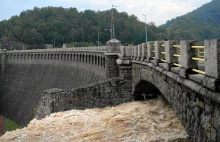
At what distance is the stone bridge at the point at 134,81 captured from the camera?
7.38 metres

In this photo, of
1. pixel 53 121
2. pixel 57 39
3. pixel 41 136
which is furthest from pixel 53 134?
pixel 57 39

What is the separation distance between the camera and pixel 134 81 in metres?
20.0

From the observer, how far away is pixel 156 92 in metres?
19.5

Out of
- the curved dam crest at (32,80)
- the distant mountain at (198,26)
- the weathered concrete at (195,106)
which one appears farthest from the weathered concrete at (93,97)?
the distant mountain at (198,26)

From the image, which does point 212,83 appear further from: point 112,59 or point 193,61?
point 112,59

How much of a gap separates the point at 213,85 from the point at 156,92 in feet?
42.1

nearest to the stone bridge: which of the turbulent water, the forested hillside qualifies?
the turbulent water

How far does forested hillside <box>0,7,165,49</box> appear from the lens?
9458 cm

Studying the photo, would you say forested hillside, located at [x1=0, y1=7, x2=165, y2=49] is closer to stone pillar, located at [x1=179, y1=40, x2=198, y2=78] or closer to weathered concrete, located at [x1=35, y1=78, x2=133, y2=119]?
weathered concrete, located at [x1=35, y1=78, x2=133, y2=119]

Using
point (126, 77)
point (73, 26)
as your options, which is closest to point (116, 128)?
point (126, 77)

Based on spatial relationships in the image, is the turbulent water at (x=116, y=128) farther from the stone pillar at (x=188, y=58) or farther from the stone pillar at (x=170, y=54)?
the stone pillar at (x=188, y=58)

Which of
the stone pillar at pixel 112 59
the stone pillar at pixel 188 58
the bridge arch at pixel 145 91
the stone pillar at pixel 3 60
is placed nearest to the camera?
the stone pillar at pixel 188 58

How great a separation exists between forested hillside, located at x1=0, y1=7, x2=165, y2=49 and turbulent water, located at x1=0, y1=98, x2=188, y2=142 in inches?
2765

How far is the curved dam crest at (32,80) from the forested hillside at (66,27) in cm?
2965
